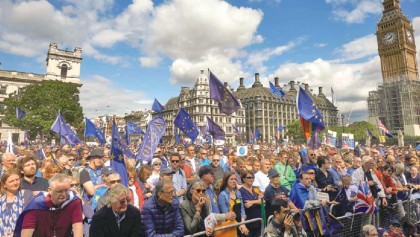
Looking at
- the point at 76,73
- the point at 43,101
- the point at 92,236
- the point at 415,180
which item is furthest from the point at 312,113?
the point at 76,73

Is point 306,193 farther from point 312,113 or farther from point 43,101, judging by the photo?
point 43,101

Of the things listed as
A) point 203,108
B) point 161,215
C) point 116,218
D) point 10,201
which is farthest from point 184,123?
point 203,108

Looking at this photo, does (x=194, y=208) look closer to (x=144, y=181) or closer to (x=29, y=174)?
(x=144, y=181)

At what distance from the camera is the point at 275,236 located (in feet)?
15.3

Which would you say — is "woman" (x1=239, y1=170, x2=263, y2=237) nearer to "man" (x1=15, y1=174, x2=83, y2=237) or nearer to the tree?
"man" (x1=15, y1=174, x2=83, y2=237)

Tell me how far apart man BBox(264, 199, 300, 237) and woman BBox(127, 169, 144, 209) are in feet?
7.81

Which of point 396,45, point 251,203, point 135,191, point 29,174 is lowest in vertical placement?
point 251,203

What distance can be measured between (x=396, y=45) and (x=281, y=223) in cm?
10563

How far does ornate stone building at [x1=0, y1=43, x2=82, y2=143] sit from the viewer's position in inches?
2446

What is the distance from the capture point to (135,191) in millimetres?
5562

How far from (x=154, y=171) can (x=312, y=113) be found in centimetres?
684

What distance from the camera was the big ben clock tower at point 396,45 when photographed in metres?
87.5

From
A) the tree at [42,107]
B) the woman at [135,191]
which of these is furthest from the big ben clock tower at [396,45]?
the woman at [135,191]

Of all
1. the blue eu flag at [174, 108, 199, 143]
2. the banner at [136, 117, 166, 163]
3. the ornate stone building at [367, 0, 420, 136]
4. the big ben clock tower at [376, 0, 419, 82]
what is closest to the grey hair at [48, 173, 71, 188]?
the banner at [136, 117, 166, 163]
